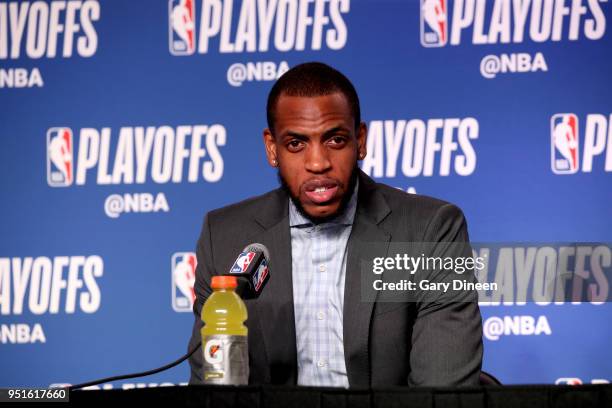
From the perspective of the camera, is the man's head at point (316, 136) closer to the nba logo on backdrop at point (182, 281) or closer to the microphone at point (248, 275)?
the microphone at point (248, 275)

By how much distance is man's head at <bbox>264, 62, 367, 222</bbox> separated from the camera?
226cm

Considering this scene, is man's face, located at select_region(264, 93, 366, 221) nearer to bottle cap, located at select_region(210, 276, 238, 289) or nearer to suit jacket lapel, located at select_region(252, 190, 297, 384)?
suit jacket lapel, located at select_region(252, 190, 297, 384)

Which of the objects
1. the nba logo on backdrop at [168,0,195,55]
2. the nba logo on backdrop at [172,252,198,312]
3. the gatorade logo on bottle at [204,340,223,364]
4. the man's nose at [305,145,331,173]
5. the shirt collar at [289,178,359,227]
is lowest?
the nba logo on backdrop at [172,252,198,312]

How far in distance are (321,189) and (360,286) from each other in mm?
284

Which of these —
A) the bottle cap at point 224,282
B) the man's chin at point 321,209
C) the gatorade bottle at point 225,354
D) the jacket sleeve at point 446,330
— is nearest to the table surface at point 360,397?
the gatorade bottle at point 225,354

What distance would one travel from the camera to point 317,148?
89.0 inches

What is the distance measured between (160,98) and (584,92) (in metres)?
1.83

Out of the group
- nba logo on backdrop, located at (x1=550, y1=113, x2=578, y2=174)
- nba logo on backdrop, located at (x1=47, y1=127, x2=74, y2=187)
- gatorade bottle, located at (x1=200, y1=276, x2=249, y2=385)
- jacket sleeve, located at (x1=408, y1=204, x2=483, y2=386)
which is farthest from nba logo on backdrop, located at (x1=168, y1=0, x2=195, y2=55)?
gatorade bottle, located at (x1=200, y1=276, x2=249, y2=385)

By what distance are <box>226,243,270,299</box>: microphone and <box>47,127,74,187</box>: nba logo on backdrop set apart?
212 centimetres

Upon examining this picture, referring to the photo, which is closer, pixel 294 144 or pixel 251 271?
pixel 251 271

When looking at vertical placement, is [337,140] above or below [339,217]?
above

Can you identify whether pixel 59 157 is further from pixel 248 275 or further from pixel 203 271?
pixel 248 275

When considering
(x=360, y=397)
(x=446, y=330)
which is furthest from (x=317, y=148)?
(x=360, y=397)

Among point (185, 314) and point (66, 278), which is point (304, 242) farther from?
point (66, 278)
